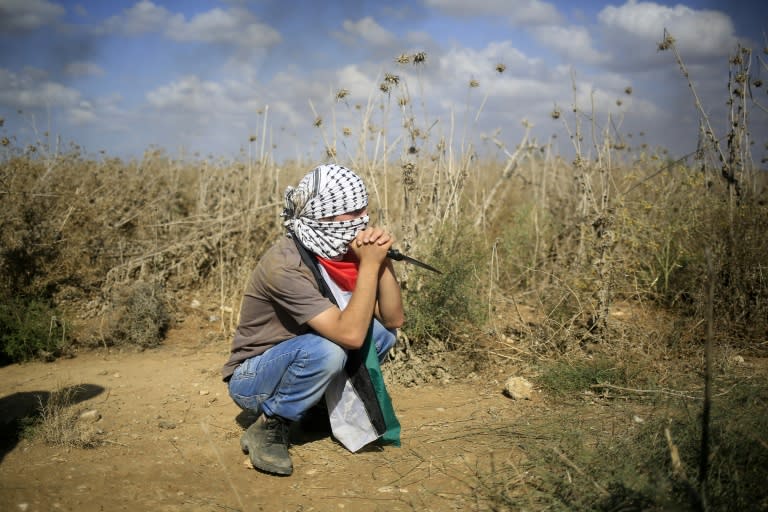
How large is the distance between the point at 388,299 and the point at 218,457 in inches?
43.4

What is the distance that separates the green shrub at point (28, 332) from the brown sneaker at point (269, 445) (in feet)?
7.87

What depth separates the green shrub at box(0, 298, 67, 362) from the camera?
4250 millimetres

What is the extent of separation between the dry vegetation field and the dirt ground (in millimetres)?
14

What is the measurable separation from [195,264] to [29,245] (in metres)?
1.39

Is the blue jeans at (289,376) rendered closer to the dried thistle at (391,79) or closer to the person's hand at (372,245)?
the person's hand at (372,245)

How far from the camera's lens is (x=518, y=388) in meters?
3.46

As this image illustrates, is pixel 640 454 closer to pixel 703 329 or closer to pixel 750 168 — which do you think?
pixel 703 329

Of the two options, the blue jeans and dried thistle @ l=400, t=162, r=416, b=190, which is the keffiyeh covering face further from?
dried thistle @ l=400, t=162, r=416, b=190

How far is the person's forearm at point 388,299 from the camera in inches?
111

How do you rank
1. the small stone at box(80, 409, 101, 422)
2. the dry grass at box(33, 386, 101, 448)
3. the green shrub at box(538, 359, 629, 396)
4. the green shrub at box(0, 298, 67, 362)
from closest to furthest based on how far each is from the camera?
the dry grass at box(33, 386, 101, 448) → the small stone at box(80, 409, 101, 422) → the green shrub at box(538, 359, 629, 396) → the green shrub at box(0, 298, 67, 362)

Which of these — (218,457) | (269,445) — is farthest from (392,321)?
(218,457)

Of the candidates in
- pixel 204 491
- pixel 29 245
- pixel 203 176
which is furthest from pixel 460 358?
pixel 203 176

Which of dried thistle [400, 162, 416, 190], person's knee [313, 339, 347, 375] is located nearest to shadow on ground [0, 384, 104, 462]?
person's knee [313, 339, 347, 375]

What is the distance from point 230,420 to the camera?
130 inches
